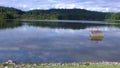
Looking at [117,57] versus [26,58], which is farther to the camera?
[117,57]

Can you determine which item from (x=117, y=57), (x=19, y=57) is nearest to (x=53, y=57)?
(x=19, y=57)

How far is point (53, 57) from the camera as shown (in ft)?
131

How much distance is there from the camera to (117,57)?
1657 inches

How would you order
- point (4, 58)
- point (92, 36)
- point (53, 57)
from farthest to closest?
point (92, 36) → point (53, 57) → point (4, 58)

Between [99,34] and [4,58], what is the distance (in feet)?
164

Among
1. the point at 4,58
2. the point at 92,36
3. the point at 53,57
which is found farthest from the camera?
the point at 92,36

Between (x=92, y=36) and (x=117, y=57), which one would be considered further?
(x=92, y=36)

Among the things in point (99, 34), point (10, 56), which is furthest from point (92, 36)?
point (10, 56)

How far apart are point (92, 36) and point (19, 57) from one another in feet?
150

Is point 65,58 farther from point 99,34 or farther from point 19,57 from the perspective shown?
point 99,34

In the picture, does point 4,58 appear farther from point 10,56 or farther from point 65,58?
point 65,58

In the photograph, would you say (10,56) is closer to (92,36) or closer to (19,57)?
(19,57)

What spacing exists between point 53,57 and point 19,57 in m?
4.88

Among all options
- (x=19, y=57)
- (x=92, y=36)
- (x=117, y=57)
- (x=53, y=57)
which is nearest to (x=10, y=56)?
(x=19, y=57)
